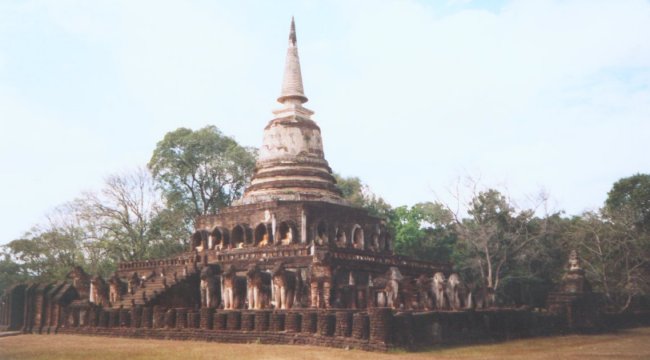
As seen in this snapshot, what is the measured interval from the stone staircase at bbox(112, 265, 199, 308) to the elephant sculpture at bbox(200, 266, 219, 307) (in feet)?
4.06

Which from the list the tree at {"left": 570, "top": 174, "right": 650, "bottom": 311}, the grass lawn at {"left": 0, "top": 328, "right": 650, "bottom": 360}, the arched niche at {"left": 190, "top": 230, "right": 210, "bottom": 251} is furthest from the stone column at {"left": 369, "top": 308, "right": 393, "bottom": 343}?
the arched niche at {"left": 190, "top": 230, "right": 210, "bottom": 251}

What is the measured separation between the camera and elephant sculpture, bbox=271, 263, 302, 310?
927 inches

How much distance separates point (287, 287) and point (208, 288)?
4395mm

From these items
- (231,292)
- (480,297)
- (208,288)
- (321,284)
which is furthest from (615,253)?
(208,288)

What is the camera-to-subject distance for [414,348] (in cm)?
1619

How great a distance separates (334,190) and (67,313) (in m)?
15.6

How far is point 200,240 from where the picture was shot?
3584 centimetres

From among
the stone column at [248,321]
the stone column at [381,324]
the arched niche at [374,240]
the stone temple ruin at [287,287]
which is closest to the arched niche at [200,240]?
the stone temple ruin at [287,287]

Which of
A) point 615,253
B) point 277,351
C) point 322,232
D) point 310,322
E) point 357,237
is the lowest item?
point 277,351

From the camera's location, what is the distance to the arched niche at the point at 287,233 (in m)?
32.0

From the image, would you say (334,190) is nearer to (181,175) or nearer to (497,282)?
(497,282)

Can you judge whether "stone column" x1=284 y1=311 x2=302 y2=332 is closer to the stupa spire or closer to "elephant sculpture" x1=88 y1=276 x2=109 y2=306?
"elephant sculpture" x1=88 y1=276 x2=109 y2=306

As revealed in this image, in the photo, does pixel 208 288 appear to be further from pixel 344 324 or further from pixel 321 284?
pixel 344 324

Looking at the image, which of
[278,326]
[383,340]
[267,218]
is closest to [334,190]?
[267,218]
